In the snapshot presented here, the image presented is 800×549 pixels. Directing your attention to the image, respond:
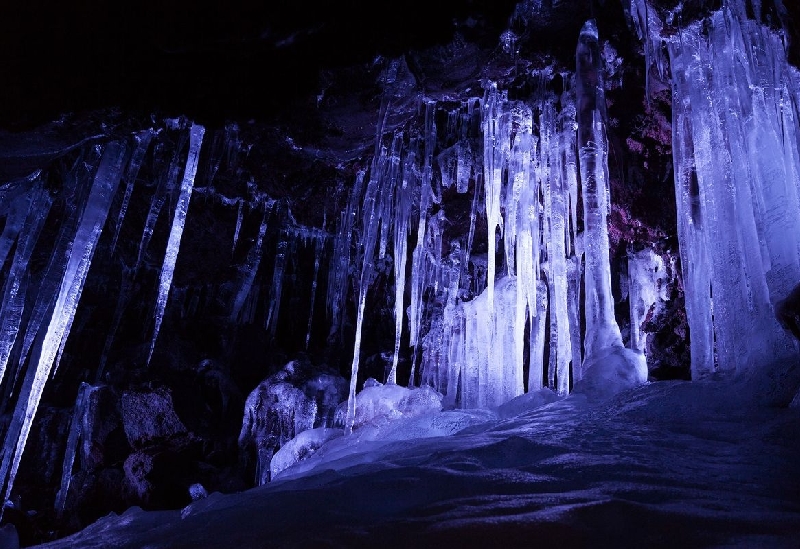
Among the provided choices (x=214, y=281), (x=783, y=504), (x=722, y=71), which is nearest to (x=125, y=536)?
(x=783, y=504)

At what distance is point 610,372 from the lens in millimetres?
6016

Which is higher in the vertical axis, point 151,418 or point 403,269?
point 403,269

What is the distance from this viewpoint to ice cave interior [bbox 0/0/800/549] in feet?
10.3

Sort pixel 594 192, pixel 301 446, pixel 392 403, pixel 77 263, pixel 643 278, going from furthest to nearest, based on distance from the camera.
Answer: pixel 643 278, pixel 392 403, pixel 301 446, pixel 77 263, pixel 594 192

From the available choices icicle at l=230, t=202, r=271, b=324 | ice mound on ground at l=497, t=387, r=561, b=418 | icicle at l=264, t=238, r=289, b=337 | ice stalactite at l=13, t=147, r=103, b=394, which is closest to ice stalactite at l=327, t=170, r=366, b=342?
icicle at l=264, t=238, r=289, b=337

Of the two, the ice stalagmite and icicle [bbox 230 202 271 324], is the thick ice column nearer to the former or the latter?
the ice stalagmite

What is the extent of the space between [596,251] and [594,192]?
81 centimetres

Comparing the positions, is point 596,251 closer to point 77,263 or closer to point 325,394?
point 77,263

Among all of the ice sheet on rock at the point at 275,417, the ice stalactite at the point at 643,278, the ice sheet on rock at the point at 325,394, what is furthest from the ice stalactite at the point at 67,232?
the ice stalactite at the point at 643,278

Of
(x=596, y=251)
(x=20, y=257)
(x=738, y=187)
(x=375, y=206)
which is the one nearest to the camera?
(x=738, y=187)

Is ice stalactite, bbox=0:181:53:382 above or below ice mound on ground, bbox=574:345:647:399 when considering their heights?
above

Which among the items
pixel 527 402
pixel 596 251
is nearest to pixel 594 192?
pixel 596 251

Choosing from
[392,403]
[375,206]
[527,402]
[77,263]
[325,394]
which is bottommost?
[527,402]

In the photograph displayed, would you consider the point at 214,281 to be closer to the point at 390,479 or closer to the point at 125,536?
the point at 125,536
